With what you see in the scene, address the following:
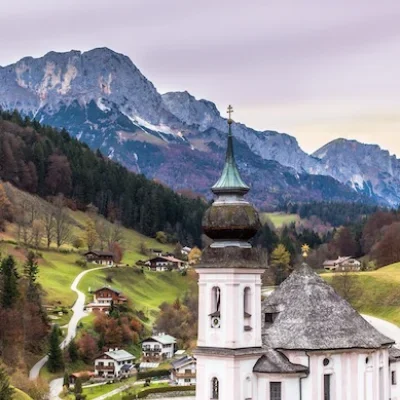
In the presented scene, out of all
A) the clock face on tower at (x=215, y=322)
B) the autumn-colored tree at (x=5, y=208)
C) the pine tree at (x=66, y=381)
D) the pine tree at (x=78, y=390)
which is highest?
the autumn-colored tree at (x=5, y=208)

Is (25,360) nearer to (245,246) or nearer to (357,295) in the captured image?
(357,295)

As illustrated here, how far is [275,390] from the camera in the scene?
57281 millimetres

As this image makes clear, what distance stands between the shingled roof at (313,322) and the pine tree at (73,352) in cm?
6368

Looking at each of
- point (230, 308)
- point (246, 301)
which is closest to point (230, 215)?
point (246, 301)

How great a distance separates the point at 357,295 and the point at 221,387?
78142 millimetres

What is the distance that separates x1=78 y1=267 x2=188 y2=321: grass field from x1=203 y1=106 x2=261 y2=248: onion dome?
309ft

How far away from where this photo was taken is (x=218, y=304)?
5628 centimetres

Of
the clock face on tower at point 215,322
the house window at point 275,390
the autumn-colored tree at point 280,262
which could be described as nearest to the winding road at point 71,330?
the autumn-colored tree at point 280,262

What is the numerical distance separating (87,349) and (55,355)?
8658 mm

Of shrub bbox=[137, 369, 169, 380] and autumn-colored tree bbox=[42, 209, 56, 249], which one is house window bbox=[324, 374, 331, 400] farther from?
autumn-colored tree bbox=[42, 209, 56, 249]

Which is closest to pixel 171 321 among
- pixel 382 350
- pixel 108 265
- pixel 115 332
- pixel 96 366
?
pixel 115 332

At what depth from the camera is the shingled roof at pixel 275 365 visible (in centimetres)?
5675

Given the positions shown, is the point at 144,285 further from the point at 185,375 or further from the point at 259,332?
the point at 259,332

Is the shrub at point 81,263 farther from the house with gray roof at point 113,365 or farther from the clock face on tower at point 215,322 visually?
the clock face on tower at point 215,322
